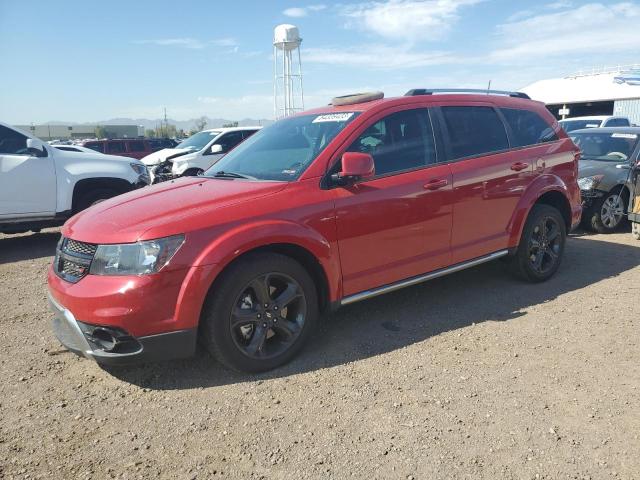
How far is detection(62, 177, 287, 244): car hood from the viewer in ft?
9.80

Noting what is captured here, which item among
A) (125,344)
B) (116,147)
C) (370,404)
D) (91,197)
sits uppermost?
(116,147)

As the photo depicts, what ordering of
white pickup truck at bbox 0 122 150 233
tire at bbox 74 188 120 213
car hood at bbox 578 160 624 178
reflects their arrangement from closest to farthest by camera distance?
white pickup truck at bbox 0 122 150 233 < tire at bbox 74 188 120 213 < car hood at bbox 578 160 624 178

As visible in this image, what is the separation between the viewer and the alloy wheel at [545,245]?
4.96m

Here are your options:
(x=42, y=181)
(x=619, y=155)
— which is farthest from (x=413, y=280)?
(x=619, y=155)

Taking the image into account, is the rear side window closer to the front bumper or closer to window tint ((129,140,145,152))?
window tint ((129,140,145,152))

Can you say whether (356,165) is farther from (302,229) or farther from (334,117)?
(334,117)

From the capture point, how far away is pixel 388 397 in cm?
305

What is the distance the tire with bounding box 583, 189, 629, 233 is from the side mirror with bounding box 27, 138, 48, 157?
8.09 m

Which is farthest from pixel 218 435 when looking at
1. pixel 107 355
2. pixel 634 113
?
pixel 634 113

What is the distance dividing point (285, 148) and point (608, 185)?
231 inches

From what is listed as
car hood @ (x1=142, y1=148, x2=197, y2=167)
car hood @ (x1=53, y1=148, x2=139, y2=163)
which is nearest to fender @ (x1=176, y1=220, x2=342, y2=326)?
car hood @ (x1=53, y1=148, x2=139, y2=163)

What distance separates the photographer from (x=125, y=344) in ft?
9.77

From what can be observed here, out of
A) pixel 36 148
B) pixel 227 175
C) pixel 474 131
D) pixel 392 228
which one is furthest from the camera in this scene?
pixel 36 148

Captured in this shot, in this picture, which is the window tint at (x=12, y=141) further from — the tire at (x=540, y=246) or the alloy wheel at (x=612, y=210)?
the alloy wheel at (x=612, y=210)
